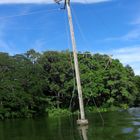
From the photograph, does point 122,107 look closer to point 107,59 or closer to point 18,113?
point 107,59

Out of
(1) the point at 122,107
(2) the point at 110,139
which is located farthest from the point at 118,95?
(2) the point at 110,139

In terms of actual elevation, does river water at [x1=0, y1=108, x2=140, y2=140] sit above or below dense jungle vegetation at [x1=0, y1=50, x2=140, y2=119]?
below

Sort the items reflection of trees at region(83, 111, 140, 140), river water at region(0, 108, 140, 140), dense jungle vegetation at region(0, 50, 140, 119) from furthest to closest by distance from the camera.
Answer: dense jungle vegetation at region(0, 50, 140, 119) < river water at region(0, 108, 140, 140) < reflection of trees at region(83, 111, 140, 140)

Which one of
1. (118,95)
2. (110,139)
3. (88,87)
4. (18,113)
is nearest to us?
(110,139)

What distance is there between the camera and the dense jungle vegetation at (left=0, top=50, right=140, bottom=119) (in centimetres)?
6225

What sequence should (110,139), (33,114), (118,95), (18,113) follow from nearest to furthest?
(110,139), (18,113), (33,114), (118,95)

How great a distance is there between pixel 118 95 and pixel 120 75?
4400 mm

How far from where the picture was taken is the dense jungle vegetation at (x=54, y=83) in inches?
2451

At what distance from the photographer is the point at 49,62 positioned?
248ft

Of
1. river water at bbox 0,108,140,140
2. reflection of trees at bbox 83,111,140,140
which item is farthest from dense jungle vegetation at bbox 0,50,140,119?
reflection of trees at bbox 83,111,140,140

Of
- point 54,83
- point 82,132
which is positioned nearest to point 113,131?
point 82,132

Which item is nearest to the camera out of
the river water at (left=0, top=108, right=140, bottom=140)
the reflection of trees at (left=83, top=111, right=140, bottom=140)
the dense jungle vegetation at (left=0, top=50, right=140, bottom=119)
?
the reflection of trees at (left=83, top=111, right=140, bottom=140)

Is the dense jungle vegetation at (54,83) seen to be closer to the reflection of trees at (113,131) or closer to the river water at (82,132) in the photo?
the river water at (82,132)

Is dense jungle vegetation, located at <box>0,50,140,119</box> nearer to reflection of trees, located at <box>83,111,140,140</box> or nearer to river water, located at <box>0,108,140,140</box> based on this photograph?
river water, located at <box>0,108,140,140</box>
